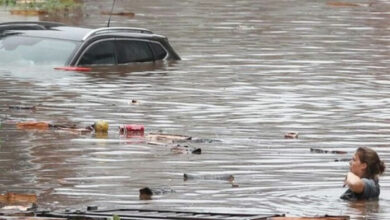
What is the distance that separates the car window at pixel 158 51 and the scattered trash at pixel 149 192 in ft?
47.7

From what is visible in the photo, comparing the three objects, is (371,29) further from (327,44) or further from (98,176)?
(98,176)

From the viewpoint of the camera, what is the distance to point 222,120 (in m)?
19.4

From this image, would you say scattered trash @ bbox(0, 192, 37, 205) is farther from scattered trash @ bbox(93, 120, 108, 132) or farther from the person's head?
scattered trash @ bbox(93, 120, 108, 132)

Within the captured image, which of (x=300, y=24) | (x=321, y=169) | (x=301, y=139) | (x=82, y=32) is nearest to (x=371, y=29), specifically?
(x=300, y=24)

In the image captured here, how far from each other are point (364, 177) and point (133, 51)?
574 inches

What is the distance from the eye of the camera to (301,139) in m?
17.4

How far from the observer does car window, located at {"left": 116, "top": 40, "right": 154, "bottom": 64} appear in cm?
2725

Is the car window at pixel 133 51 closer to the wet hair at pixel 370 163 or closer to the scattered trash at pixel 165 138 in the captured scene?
the scattered trash at pixel 165 138

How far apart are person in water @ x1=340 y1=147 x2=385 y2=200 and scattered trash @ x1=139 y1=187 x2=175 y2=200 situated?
149 cm

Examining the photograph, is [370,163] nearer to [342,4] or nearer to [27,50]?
[27,50]

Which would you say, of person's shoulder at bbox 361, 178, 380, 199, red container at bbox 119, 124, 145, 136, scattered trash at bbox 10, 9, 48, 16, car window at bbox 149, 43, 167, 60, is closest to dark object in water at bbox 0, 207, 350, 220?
person's shoulder at bbox 361, 178, 380, 199

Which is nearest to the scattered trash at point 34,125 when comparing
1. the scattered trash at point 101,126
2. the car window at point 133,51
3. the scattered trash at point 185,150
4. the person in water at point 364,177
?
the scattered trash at point 101,126

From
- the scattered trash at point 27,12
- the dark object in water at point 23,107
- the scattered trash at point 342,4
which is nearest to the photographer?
the dark object in water at point 23,107

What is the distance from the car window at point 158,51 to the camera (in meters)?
27.8
